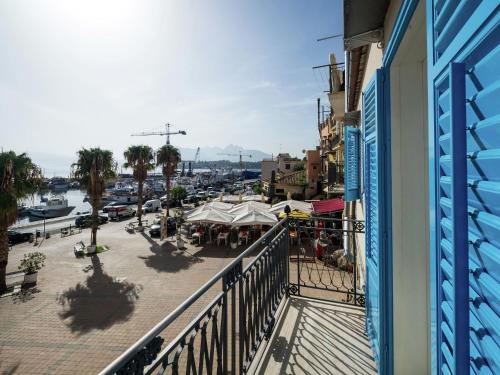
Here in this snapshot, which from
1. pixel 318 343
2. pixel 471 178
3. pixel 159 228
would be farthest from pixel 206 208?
pixel 471 178

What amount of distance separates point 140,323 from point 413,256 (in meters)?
9.34

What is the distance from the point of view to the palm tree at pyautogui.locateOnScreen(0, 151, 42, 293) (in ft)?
43.5

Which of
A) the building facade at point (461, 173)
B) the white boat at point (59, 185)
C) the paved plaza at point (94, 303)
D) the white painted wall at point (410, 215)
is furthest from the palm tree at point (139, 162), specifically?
the white boat at point (59, 185)

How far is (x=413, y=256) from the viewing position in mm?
2531

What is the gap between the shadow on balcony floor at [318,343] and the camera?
3.20 metres

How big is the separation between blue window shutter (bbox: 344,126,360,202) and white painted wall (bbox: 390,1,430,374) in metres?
2.75

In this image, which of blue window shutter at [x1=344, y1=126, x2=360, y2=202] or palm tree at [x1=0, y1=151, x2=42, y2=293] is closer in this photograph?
blue window shutter at [x1=344, y1=126, x2=360, y2=202]

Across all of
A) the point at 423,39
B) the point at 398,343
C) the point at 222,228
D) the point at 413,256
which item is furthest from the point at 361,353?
the point at 222,228

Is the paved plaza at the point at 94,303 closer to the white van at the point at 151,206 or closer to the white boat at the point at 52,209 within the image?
the white van at the point at 151,206

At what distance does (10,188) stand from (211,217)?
32.0ft

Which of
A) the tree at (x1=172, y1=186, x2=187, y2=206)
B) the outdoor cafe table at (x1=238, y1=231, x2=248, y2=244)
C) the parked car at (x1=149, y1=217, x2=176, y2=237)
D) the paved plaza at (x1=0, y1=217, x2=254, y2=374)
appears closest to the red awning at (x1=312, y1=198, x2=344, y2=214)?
the paved plaza at (x1=0, y1=217, x2=254, y2=374)

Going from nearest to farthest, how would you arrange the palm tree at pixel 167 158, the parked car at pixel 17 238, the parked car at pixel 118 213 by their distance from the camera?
the parked car at pixel 17 238 → the palm tree at pixel 167 158 → the parked car at pixel 118 213

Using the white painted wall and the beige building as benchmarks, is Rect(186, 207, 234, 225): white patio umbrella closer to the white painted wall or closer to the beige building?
the white painted wall

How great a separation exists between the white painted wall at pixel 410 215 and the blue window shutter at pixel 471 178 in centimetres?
155
